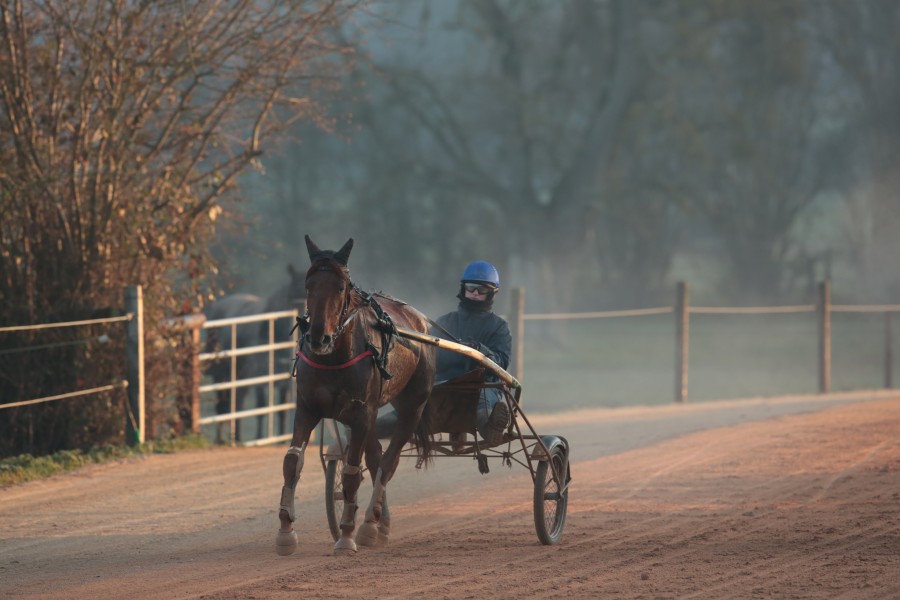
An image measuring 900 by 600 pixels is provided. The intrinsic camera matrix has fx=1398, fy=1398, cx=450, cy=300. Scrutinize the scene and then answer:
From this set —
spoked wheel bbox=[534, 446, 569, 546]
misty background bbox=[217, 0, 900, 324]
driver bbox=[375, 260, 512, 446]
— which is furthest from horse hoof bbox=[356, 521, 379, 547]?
misty background bbox=[217, 0, 900, 324]

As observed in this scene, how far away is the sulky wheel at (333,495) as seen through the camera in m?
8.30

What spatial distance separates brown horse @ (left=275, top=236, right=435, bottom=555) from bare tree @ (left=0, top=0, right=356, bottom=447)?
18.0 feet

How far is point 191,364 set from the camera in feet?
45.7

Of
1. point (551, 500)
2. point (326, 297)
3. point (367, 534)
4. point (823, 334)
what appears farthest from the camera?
point (823, 334)

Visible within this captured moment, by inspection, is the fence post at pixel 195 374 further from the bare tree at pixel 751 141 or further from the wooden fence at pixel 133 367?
the bare tree at pixel 751 141

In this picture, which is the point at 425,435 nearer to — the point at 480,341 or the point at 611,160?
the point at 480,341

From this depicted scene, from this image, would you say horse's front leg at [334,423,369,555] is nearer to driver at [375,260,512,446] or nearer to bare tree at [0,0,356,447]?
driver at [375,260,512,446]

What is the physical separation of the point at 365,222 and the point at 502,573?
3638 cm

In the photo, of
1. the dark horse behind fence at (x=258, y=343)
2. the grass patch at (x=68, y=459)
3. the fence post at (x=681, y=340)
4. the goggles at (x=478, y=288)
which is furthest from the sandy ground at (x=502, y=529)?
the fence post at (x=681, y=340)

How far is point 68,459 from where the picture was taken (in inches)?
466

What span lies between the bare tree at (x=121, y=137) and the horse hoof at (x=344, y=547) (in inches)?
219

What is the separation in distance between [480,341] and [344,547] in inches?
73.2

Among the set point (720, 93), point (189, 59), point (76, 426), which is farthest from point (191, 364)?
point (720, 93)

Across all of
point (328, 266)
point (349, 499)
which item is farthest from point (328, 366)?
point (349, 499)
